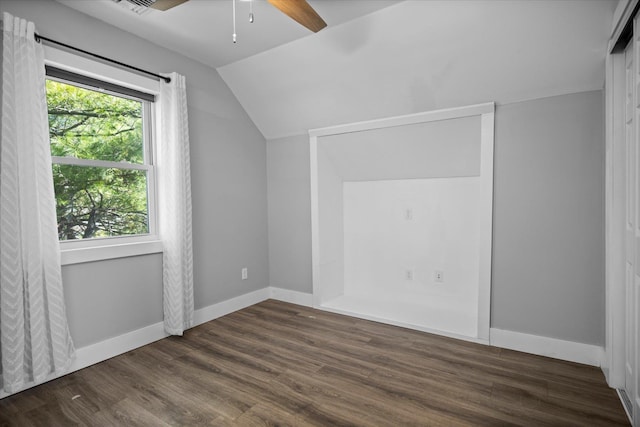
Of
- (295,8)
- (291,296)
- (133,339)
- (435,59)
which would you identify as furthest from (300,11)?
(291,296)

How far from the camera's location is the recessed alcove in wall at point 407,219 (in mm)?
2889

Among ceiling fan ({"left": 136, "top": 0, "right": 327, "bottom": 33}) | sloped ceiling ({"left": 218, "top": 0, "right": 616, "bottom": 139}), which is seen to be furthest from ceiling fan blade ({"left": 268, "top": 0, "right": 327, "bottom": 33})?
sloped ceiling ({"left": 218, "top": 0, "right": 616, "bottom": 139})

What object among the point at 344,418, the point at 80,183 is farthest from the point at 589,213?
the point at 80,183

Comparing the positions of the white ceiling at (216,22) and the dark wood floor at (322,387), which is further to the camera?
the white ceiling at (216,22)

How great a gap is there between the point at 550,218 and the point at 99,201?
3.34m

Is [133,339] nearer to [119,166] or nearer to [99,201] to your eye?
[99,201]

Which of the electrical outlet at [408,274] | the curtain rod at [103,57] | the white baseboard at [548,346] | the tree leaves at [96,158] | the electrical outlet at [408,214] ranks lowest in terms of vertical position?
the white baseboard at [548,346]

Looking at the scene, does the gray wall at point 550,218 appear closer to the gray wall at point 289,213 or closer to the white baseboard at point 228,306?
the gray wall at point 289,213

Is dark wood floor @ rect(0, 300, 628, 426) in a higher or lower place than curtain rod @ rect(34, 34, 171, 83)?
lower

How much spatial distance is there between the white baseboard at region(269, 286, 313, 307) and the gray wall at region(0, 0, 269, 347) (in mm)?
143

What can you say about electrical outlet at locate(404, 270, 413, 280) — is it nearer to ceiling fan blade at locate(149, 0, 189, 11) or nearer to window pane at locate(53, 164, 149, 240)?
window pane at locate(53, 164, 149, 240)

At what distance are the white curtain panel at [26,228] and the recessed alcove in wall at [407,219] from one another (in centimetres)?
222

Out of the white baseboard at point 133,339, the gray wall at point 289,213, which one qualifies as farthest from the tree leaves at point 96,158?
the gray wall at point 289,213

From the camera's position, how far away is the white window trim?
228 cm
